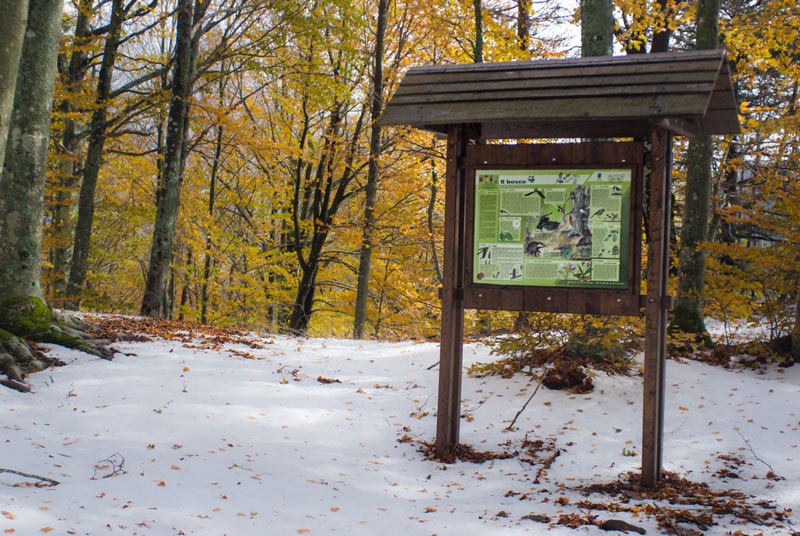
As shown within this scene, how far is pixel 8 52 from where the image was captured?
4.60 metres

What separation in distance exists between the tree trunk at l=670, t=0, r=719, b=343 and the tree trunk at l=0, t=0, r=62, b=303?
856cm

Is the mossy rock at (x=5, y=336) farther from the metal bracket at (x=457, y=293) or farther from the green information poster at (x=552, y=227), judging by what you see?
the green information poster at (x=552, y=227)

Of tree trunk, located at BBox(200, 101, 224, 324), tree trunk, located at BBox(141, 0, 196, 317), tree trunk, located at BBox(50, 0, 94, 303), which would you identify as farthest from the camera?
tree trunk, located at BBox(200, 101, 224, 324)

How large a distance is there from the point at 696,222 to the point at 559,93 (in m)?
5.28

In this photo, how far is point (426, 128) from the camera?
209 inches

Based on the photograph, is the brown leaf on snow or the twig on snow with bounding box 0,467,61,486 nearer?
the twig on snow with bounding box 0,467,61,486

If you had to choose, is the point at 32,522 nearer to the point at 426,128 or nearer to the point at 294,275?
the point at 426,128

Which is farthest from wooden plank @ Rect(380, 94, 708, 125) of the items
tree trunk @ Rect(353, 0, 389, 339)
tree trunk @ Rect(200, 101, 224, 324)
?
tree trunk @ Rect(200, 101, 224, 324)

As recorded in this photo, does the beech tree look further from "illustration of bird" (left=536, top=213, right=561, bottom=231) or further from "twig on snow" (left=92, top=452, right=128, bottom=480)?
"illustration of bird" (left=536, top=213, right=561, bottom=231)

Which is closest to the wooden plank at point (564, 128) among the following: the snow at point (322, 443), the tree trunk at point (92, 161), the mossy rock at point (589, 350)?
the mossy rock at point (589, 350)

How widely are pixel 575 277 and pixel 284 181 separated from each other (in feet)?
52.6

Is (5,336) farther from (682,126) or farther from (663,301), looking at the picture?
(682,126)

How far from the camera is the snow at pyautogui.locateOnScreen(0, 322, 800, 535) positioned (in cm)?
351

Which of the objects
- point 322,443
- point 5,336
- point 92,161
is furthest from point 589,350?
point 92,161
